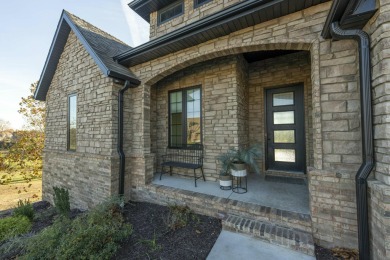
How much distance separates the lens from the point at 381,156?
178cm

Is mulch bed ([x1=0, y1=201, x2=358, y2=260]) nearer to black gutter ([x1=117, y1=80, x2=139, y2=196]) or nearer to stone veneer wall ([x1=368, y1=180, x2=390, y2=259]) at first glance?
stone veneer wall ([x1=368, y1=180, x2=390, y2=259])

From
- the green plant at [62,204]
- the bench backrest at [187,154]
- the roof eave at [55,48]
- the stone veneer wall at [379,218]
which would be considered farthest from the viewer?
the roof eave at [55,48]

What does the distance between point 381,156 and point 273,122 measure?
3.19 metres

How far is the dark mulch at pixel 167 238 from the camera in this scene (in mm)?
2357

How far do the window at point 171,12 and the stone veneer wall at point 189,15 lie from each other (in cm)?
15

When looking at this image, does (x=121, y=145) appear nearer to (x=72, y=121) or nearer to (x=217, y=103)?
(x=72, y=121)

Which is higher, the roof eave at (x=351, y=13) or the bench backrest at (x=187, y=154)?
the roof eave at (x=351, y=13)

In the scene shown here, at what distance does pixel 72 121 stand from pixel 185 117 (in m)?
3.67

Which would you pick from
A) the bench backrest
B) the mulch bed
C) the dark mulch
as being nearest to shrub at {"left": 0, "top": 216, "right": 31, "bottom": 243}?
the mulch bed

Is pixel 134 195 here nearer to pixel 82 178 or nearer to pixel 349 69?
pixel 82 178

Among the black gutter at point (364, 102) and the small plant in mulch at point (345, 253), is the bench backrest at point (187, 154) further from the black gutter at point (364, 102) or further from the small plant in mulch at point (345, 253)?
the black gutter at point (364, 102)

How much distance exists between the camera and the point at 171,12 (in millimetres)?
5629

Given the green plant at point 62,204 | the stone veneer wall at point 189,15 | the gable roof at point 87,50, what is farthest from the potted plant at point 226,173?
the stone veneer wall at point 189,15

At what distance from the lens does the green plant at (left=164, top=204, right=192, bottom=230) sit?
2955 mm
